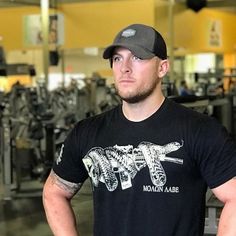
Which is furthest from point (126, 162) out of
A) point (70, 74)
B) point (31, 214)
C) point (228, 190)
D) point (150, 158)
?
point (70, 74)

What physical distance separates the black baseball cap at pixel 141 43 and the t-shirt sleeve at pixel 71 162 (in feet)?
0.89

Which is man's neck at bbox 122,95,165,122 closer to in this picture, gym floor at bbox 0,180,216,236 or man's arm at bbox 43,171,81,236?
man's arm at bbox 43,171,81,236

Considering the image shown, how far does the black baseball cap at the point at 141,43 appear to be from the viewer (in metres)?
1.52

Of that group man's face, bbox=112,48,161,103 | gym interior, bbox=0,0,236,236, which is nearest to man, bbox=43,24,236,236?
man's face, bbox=112,48,161,103

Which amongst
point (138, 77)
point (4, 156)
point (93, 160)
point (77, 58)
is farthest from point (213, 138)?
point (77, 58)

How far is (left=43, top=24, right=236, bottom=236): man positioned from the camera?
147cm

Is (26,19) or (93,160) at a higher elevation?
(26,19)

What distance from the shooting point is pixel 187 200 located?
1.51 m

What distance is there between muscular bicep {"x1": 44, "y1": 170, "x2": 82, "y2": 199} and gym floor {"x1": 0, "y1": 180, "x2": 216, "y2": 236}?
2.88 meters

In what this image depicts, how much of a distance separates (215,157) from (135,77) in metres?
0.31

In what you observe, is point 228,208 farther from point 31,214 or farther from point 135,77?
point 31,214

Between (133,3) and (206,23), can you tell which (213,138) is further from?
(206,23)

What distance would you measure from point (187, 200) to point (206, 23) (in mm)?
13062

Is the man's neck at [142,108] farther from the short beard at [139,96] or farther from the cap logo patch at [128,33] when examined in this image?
the cap logo patch at [128,33]
